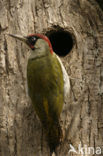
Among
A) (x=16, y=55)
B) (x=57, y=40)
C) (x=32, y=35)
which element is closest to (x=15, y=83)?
(x=16, y=55)

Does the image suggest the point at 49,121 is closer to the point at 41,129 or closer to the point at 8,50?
the point at 41,129

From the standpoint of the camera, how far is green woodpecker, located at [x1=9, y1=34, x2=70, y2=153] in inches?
172

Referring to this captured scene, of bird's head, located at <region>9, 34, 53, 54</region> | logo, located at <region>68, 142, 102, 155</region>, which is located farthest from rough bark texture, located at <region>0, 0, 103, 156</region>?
bird's head, located at <region>9, 34, 53, 54</region>

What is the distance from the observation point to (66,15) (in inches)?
195

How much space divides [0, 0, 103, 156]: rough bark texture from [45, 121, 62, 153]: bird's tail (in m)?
0.11

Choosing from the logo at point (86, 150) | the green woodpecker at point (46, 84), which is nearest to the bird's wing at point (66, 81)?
the green woodpecker at point (46, 84)

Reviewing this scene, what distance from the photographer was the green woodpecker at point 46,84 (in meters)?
4.37

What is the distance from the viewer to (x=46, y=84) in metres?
4.50

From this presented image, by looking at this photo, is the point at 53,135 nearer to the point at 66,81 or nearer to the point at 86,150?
the point at 86,150

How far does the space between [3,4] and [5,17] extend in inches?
8.0

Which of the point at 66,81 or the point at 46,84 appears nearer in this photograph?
the point at 46,84

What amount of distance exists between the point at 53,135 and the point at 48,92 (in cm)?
54

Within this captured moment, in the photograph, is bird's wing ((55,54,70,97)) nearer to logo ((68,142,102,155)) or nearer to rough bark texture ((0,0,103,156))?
rough bark texture ((0,0,103,156))

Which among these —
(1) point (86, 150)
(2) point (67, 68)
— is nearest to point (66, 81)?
(2) point (67, 68)
